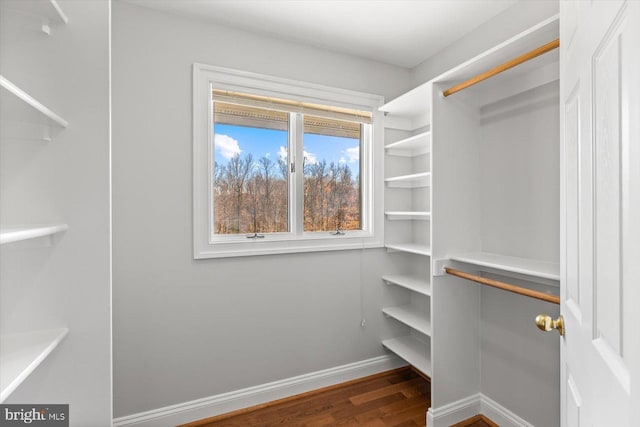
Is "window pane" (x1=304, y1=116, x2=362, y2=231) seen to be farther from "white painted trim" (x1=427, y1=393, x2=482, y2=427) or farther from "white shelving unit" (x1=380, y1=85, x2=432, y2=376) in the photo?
"white painted trim" (x1=427, y1=393, x2=482, y2=427)

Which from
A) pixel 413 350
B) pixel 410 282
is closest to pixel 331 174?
pixel 410 282

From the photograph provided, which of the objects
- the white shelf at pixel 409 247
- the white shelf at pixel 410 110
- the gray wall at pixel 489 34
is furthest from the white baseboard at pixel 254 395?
the gray wall at pixel 489 34

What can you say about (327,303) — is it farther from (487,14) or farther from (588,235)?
(487,14)

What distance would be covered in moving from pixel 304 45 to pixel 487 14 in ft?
4.08

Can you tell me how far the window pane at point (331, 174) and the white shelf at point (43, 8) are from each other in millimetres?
1532

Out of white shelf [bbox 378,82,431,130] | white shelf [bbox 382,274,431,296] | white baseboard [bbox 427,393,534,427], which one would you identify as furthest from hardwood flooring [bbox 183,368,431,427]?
white shelf [bbox 378,82,431,130]

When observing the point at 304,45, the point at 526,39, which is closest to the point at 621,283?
A: the point at 526,39

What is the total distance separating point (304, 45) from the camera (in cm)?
232

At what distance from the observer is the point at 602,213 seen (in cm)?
62

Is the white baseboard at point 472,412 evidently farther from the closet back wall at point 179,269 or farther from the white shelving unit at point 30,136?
the white shelving unit at point 30,136

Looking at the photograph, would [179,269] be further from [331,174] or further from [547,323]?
[547,323]

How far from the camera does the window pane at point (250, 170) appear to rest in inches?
85.7

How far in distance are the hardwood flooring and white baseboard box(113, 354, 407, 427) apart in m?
0.04

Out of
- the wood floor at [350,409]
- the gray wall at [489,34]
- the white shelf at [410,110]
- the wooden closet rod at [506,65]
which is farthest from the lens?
the white shelf at [410,110]
